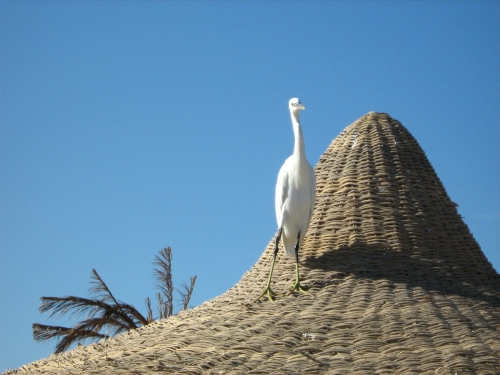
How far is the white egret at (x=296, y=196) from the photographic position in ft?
22.9

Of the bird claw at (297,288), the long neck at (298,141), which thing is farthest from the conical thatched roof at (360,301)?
the long neck at (298,141)

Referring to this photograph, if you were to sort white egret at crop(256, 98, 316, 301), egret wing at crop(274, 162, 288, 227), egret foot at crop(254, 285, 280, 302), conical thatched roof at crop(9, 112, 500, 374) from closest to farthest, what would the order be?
conical thatched roof at crop(9, 112, 500, 374) → egret foot at crop(254, 285, 280, 302) → white egret at crop(256, 98, 316, 301) → egret wing at crop(274, 162, 288, 227)

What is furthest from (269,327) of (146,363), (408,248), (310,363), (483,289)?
(483,289)

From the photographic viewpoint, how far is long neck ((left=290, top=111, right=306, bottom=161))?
23.2 ft

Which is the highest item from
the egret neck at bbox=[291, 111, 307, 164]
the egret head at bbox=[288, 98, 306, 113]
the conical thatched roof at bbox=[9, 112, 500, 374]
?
the egret head at bbox=[288, 98, 306, 113]

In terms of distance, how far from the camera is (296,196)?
6992 millimetres

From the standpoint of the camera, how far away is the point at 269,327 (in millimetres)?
5324

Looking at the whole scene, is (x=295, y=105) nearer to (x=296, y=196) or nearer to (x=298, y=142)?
(x=298, y=142)

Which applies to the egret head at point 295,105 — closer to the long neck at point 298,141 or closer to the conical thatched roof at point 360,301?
the long neck at point 298,141

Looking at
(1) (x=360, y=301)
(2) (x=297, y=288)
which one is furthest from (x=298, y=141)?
(1) (x=360, y=301)

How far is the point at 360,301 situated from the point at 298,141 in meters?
2.03

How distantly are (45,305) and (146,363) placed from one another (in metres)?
5.58

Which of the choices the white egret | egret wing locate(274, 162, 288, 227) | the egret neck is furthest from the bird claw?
the egret neck

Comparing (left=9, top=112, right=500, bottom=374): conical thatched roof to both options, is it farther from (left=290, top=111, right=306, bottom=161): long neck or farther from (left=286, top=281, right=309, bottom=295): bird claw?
(left=290, top=111, right=306, bottom=161): long neck
